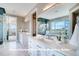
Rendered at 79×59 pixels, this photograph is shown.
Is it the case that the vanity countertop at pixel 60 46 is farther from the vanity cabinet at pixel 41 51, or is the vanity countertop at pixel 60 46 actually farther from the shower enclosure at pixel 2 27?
the shower enclosure at pixel 2 27

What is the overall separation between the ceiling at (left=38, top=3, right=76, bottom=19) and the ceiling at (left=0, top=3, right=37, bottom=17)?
0.72ft

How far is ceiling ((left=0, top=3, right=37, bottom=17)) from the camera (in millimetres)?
1673

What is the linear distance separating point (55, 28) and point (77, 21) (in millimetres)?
299

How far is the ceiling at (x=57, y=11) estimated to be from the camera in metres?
1.66

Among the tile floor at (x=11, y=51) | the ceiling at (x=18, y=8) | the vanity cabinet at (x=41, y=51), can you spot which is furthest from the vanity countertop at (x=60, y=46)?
the ceiling at (x=18, y=8)

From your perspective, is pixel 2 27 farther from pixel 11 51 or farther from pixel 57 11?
pixel 57 11

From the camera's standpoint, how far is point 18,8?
1.72 m

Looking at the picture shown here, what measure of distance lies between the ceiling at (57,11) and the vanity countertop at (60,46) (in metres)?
0.34

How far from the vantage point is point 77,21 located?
63.9 inches

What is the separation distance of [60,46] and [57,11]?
0.47 m

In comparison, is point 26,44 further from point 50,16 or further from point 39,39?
point 50,16

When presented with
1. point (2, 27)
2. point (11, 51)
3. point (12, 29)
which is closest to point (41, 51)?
point (11, 51)

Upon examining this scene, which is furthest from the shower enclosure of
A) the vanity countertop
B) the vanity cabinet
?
the vanity countertop

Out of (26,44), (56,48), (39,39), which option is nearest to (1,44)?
(26,44)
